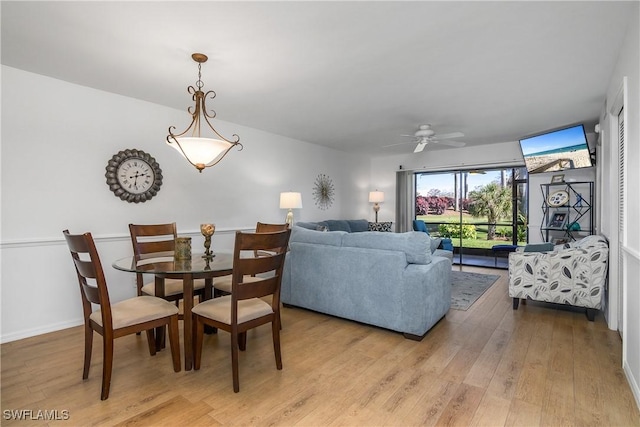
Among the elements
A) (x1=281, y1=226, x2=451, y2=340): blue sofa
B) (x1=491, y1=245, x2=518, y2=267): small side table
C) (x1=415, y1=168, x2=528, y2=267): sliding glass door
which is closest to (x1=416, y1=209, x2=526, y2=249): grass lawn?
(x1=415, y1=168, x2=528, y2=267): sliding glass door

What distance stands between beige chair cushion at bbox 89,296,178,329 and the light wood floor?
437 millimetres

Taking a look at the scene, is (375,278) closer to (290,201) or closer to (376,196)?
(290,201)

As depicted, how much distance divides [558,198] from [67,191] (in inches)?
260

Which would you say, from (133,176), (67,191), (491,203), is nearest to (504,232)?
(491,203)

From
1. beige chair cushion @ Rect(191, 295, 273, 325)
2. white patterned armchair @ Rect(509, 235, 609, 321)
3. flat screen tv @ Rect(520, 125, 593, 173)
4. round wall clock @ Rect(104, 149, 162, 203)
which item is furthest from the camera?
flat screen tv @ Rect(520, 125, 593, 173)

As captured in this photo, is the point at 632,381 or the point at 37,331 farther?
the point at 37,331

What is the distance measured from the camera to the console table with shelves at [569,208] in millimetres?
5012

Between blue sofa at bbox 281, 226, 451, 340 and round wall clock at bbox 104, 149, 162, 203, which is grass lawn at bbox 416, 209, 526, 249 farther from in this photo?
round wall clock at bbox 104, 149, 162, 203

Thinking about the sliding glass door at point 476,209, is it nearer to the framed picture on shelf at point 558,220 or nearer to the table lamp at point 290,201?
the framed picture on shelf at point 558,220

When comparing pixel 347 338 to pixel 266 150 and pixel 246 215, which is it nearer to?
pixel 246 215

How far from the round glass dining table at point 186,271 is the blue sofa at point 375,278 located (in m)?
1.09

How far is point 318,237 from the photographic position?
3477mm

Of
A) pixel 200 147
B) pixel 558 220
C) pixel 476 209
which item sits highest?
pixel 200 147

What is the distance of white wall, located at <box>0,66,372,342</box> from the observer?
2873 millimetres
